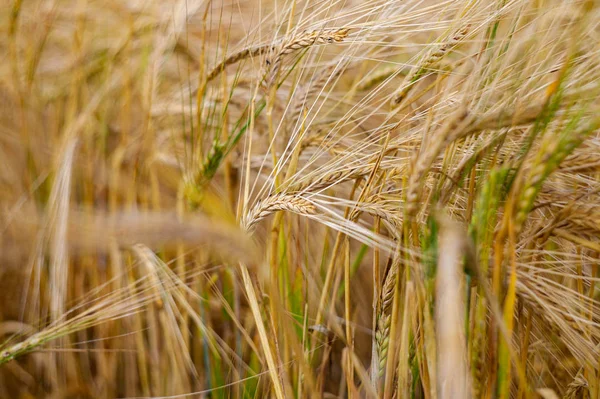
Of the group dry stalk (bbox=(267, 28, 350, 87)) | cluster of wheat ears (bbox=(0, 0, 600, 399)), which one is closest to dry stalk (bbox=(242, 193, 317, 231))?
cluster of wheat ears (bbox=(0, 0, 600, 399))

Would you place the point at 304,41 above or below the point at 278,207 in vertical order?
above

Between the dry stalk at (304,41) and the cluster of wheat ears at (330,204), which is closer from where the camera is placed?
the cluster of wheat ears at (330,204)

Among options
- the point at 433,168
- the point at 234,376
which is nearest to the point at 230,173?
the point at 234,376

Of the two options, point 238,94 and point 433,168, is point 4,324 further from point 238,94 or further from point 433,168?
point 433,168

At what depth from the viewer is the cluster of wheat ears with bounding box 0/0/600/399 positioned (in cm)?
39

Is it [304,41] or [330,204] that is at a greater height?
[304,41]

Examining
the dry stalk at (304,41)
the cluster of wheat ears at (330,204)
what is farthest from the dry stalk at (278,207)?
the dry stalk at (304,41)

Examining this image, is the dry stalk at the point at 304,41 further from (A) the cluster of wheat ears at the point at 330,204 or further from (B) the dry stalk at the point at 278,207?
(B) the dry stalk at the point at 278,207

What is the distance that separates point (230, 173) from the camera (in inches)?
31.6

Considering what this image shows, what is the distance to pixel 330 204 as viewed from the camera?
646mm

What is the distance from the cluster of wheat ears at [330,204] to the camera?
0.39m

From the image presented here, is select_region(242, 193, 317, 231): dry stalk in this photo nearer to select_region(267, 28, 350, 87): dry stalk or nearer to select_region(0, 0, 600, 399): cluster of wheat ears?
select_region(0, 0, 600, 399): cluster of wheat ears

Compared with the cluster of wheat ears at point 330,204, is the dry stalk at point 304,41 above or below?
above

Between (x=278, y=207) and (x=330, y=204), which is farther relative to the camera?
(x=330, y=204)
